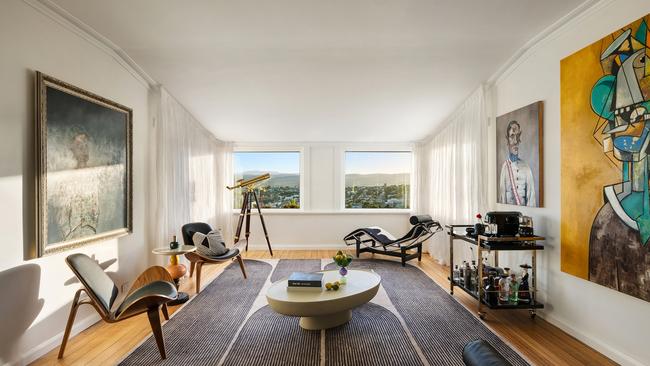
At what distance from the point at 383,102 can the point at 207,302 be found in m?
3.45

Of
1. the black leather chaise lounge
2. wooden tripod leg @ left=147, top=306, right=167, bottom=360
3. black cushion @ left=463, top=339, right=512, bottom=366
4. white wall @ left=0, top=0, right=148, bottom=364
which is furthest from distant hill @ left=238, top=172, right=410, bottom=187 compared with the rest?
black cushion @ left=463, top=339, right=512, bottom=366

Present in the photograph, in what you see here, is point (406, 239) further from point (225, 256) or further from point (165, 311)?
point (165, 311)

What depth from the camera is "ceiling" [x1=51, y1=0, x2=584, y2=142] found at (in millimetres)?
2707

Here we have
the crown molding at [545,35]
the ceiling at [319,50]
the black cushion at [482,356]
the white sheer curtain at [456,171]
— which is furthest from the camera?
the white sheer curtain at [456,171]

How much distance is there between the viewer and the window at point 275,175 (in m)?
6.76

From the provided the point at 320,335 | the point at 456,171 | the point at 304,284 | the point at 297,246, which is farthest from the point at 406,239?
the point at 320,335

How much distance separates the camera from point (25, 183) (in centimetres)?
238

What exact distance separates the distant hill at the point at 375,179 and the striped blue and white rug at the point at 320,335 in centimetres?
308

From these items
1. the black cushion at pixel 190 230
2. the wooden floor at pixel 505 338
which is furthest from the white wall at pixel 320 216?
the wooden floor at pixel 505 338

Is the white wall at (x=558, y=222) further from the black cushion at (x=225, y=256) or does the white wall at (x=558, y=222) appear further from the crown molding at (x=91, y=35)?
the crown molding at (x=91, y=35)

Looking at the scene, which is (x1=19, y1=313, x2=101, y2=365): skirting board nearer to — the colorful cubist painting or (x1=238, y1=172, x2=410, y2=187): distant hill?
(x1=238, y1=172, x2=410, y2=187): distant hill

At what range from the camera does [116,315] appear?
2400 mm

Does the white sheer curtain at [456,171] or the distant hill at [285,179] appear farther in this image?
the distant hill at [285,179]

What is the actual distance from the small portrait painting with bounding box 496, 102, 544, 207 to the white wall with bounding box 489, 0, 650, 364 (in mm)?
73
